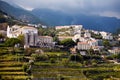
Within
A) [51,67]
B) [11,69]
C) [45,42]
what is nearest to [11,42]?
[51,67]

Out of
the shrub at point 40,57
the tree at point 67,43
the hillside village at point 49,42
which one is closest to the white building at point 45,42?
the hillside village at point 49,42

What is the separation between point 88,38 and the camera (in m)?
95.2

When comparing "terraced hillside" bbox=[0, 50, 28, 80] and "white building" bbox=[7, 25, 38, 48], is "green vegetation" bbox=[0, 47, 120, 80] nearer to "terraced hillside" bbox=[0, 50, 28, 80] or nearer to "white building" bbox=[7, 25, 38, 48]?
"terraced hillside" bbox=[0, 50, 28, 80]

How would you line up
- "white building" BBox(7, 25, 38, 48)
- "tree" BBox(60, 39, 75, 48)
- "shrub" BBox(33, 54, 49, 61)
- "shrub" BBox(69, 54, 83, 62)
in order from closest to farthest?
"shrub" BBox(33, 54, 49, 61) < "shrub" BBox(69, 54, 83, 62) < "white building" BBox(7, 25, 38, 48) < "tree" BBox(60, 39, 75, 48)

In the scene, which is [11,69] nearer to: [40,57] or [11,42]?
[40,57]

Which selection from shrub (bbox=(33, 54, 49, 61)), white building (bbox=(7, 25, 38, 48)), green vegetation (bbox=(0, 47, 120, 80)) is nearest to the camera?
green vegetation (bbox=(0, 47, 120, 80))

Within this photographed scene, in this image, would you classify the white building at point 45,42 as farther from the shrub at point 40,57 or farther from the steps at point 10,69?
the steps at point 10,69

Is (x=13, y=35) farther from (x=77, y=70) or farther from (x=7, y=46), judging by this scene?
(x=77, y=70)

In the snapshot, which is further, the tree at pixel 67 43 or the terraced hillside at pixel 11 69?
the tree at pixel 67 43

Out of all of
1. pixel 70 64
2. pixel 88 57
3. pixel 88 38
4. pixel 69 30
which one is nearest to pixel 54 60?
pixel 70 64

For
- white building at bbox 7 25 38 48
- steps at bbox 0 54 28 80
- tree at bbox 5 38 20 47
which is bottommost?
steps at bbox 0 54 28 80

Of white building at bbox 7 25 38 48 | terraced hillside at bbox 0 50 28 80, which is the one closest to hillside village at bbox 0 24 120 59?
white building at bbox 7 25 38 48

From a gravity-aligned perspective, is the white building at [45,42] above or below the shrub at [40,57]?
above

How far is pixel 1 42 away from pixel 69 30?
46.5 meters
